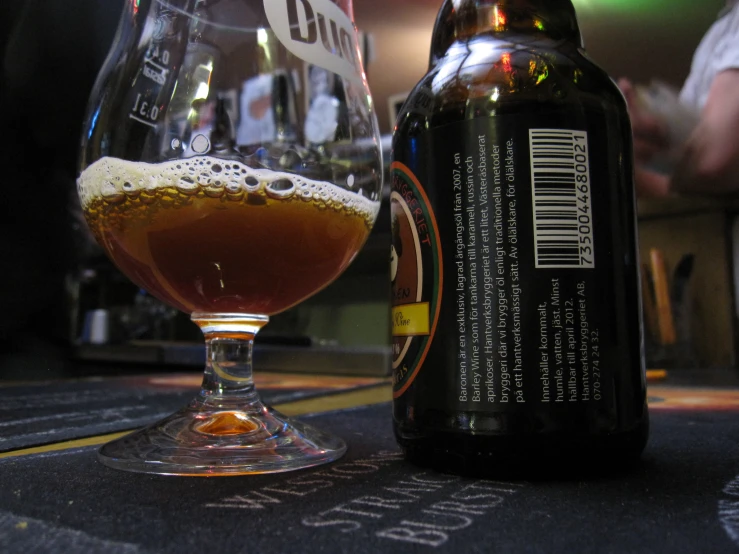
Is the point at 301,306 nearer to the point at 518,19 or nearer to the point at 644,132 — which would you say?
the point at 644,132

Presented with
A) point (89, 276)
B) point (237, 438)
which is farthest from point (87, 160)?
point (89, 276)

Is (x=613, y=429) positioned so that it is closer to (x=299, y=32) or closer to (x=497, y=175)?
(x=497, y=175)

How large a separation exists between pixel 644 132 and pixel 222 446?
1239 millimetres

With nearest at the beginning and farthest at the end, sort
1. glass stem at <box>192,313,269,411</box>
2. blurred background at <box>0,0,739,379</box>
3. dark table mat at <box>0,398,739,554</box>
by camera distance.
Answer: dark table mat at <box>0,398,739,554</box>, glass stem at <box>192,313,269,411</box>, blurred background at <box>0,0,739,379</box>

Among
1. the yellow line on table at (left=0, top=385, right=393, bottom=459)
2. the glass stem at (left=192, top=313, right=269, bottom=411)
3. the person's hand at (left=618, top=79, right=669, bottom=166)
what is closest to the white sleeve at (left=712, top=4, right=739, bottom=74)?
the person's hand at (left=618, top=79, right=669, bottom=166)

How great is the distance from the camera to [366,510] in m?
0.32

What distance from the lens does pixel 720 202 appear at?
1.27 metres

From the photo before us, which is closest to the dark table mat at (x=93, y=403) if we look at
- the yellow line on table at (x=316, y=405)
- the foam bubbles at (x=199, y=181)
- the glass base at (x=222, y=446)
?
the yellow line on table at (x=316, y=405)

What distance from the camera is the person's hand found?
1368mm

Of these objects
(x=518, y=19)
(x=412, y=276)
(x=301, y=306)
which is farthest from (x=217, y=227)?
(x=301, y=306)

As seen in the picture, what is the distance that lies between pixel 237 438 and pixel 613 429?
10.5 inches

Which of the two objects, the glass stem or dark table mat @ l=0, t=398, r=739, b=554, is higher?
the glass stem

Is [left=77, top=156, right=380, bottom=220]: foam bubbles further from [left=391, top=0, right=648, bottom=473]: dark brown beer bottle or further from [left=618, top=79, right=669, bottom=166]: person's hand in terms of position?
[left=618, top=79, right=669, bottom=166]: person's hand

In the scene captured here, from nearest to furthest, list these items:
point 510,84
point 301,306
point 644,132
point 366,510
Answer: point 366,510
point 510,84
point 644,132
point 301,306
